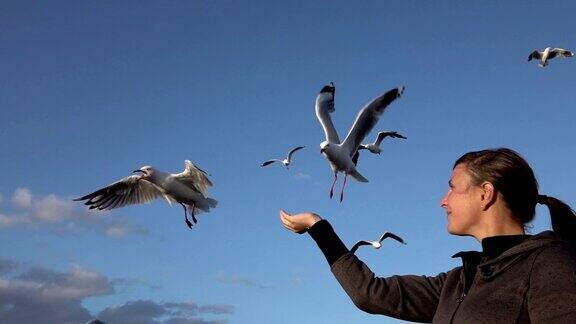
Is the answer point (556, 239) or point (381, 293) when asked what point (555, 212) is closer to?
point (556, 239)

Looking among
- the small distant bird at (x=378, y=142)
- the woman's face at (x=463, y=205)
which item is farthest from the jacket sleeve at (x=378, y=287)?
the small distant bird at (x=378, y=142)

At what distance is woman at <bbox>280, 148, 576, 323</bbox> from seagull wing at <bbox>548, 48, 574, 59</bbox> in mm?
21383

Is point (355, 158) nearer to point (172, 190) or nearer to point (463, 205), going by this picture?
point (172, 190)

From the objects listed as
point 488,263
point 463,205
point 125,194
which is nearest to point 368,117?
point 125,194

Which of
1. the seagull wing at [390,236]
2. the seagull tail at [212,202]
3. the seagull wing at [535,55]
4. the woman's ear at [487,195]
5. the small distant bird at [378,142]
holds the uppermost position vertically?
the seagull wing at [535,55]

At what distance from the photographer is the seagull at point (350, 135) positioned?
1791 cm

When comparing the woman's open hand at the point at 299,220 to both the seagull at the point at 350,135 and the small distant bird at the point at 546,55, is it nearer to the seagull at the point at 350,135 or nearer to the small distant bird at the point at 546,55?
the seagull at the point at 350,135

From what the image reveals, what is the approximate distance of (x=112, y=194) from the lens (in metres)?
18.9

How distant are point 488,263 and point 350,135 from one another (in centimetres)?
1537

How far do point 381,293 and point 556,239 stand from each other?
880 mm

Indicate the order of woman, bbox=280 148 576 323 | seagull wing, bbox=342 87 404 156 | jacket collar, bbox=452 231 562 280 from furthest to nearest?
seagull wing, bbox=342 87 404 156, jacket collar, bbox=452 231 562 280, woman, bbox=280 148 576 323

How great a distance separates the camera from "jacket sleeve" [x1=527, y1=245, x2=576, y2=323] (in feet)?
8.55

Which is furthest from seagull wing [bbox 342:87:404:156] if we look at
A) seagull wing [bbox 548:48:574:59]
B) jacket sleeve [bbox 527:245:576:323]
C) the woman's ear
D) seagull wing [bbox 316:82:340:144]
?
jacket sleeve [bbox 527:245:576:323]

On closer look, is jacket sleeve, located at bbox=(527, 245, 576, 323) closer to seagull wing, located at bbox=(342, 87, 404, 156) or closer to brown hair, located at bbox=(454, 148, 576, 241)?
brown hair, located at bbox=(454, 148, 576, 241)
